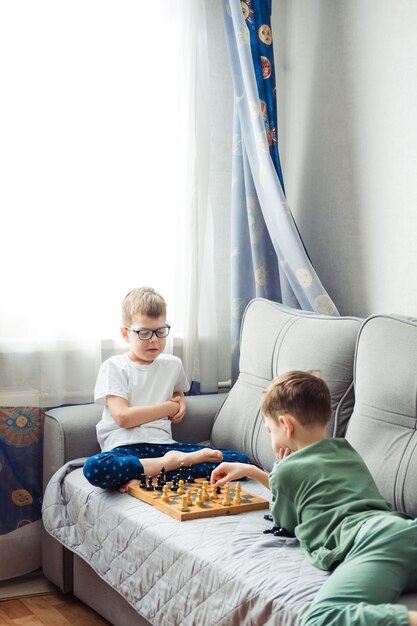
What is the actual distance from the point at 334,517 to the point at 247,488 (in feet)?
2.32

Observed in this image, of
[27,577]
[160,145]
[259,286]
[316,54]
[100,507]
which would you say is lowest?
[27,577]

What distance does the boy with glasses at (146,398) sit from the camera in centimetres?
269

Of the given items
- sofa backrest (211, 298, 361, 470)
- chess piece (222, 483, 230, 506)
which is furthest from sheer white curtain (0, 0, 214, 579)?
chess piece (222, 483, 230, 506)

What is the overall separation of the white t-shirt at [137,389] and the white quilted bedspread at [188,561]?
0.20 metres

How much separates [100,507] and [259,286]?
1.24 meters

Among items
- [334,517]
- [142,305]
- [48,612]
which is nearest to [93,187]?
[142,305]

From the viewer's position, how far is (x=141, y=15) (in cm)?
316

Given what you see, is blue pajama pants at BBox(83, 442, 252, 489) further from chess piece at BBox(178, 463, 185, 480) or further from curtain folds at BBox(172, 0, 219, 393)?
curtain folds at BBox(172, 0, 219, 393)

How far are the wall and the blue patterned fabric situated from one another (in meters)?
1.30

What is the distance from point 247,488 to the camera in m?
2.61

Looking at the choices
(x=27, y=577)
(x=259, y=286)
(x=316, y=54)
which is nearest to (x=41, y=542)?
(x=27, y=577)

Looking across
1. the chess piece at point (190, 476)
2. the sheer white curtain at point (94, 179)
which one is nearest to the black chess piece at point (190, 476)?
the chess piece at point (190, 476)

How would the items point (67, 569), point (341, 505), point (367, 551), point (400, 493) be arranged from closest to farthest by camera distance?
point (367, 551), point (341, 505), point (400, 493), point (67, 569)

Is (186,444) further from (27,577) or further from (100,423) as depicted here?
(27,577)
